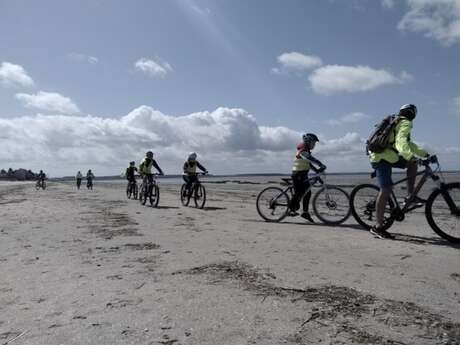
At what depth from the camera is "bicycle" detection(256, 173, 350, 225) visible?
361 inches

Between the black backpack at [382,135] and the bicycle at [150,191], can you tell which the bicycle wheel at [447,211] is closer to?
the black backpack at [382,135]

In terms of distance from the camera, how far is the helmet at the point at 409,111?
21.7ft

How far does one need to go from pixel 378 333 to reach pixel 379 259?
98.2 inches

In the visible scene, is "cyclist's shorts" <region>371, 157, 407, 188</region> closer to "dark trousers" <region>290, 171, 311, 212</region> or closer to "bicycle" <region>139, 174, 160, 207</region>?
"dark trousers" <region>290, 171, 311, 212</region>

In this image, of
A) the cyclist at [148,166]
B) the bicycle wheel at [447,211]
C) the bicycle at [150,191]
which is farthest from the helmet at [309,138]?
the cyclist at [148,166]

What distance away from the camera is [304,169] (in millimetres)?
9539

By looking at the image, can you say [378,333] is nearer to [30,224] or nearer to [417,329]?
[417,329]

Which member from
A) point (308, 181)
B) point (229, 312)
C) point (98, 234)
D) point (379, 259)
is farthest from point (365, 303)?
point (308, 181)

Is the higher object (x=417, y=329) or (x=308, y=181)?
(x=308, y=181)

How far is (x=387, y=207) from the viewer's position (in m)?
7.30

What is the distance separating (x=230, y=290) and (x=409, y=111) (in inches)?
181

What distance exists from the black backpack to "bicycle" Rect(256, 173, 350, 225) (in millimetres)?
2374

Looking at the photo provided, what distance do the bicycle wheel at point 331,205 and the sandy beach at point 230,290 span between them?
204cm

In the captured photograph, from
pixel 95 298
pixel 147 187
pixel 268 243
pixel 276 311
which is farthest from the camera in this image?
pixel 147 187
